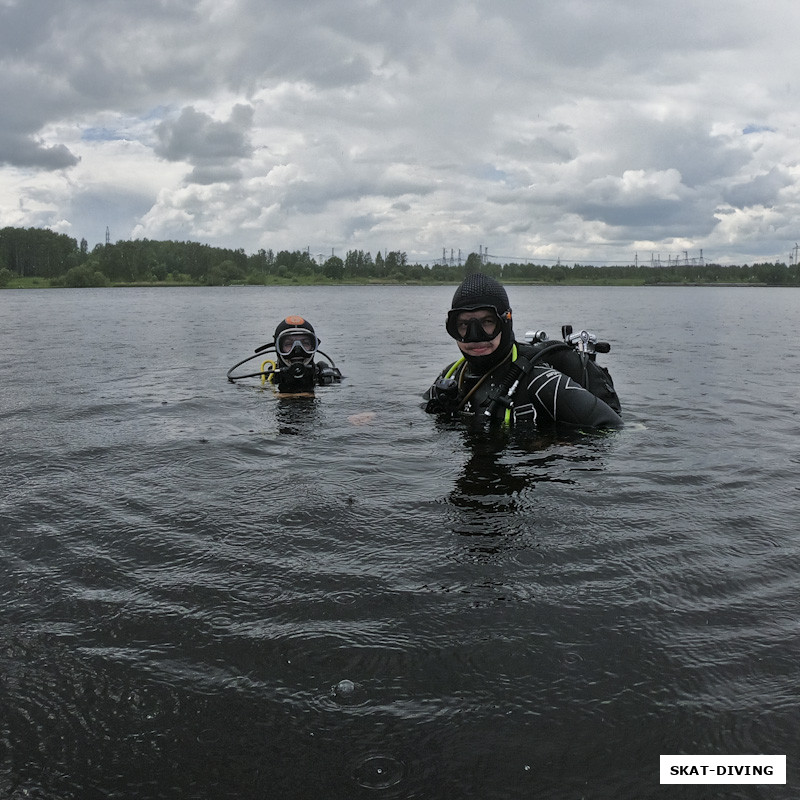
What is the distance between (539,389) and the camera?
668cm

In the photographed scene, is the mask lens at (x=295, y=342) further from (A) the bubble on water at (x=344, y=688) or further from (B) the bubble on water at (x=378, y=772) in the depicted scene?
(B) the bubble on water at (x=378, y=772)

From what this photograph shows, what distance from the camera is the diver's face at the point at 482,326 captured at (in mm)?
6676

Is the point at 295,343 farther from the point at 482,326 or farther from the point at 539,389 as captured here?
the point at 539,389

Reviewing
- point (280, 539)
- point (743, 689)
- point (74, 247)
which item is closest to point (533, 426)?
point (280, 539)

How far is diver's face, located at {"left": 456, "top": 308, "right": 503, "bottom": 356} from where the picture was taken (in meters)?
6.68

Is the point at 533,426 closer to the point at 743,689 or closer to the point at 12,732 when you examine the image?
the point at 743,689

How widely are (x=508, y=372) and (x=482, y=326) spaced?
58 cm

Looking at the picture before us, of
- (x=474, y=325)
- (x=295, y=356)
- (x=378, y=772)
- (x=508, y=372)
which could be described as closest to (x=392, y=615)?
(x=378, y=772)

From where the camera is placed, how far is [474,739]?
7.42 feet

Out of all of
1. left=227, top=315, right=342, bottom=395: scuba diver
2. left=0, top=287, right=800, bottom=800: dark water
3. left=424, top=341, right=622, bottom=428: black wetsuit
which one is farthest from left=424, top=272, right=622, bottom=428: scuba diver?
left=227, top=315, right=342, bottom=395: scuba diver

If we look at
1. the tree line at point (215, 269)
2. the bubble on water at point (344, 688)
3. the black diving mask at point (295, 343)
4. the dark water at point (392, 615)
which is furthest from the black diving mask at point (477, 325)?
the tree line at point (215, 269)

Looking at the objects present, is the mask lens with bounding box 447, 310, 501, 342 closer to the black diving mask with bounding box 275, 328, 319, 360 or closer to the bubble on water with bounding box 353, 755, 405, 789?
the black diving mask with bounding box 275, 328, 319, 360

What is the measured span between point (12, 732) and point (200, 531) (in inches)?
76.6

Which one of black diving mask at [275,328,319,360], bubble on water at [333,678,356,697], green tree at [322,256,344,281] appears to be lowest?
bubble on water at [333,678,356,697]
